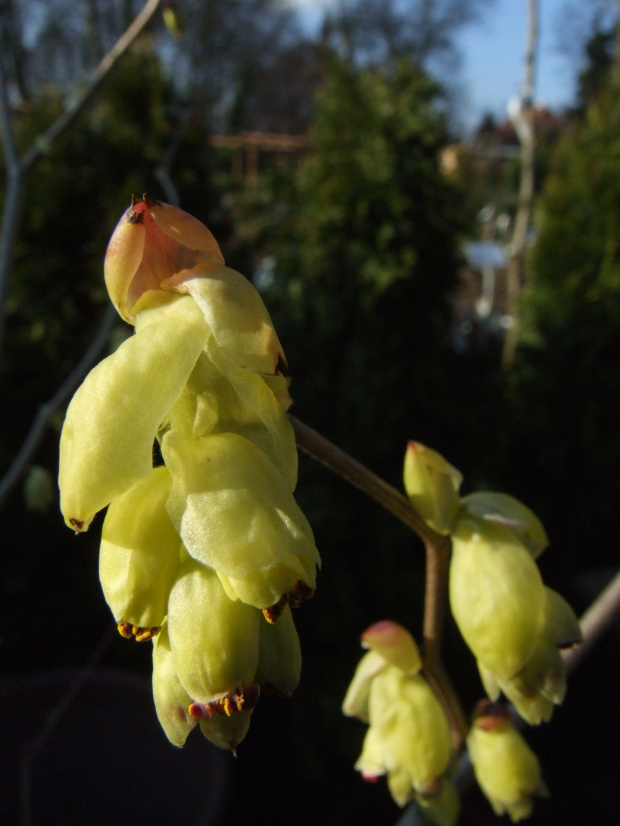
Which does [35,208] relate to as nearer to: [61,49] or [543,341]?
[543,341]

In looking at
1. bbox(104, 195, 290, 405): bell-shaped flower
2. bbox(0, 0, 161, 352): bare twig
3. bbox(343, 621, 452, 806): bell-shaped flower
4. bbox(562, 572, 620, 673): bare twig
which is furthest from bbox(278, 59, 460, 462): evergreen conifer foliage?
bbox(104, 195, 290, 405): bell-shaped flower

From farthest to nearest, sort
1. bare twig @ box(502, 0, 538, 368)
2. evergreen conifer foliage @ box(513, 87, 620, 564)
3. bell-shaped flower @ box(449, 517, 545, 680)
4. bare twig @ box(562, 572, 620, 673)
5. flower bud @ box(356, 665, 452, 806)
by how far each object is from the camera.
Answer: bare twig @ box(502, 0, 538, 368), evergreen conifer foliage @ box(513, 87, 620, 564), bare twig @ box(562, 572, 620, 673), flower bud @ box(356, 665, 452, 806), bell-shaped flower @ box(449, 517, 545, 680)

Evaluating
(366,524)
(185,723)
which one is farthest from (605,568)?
(185,723)

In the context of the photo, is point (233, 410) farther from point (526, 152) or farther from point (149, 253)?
point (526, 152)

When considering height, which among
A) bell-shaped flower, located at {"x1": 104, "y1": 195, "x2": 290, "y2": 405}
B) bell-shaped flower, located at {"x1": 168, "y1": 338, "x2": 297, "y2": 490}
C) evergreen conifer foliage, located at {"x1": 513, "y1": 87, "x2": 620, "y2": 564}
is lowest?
evergreen conifer foliage, located at {"x1": 513, "y1": 87, "x2": 620, "y2": 564}

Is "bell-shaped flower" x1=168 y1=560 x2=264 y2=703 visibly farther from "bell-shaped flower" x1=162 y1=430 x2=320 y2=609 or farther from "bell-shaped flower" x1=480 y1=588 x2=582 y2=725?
"bell-shaped flower" x1=480 y1=588 x2=582 y2=725

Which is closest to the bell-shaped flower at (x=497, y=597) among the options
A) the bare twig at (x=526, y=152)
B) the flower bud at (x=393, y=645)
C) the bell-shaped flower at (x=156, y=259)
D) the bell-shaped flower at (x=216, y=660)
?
the flower bud at (x=393, y=645)

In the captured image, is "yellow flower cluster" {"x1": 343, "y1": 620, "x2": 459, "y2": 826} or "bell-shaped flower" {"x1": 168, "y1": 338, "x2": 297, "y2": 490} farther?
"yellow flower cluster" {"x1": 343, "y1": 620, "x2": 459, "y2": 826}

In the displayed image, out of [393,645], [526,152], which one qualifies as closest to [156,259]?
[393,645]
